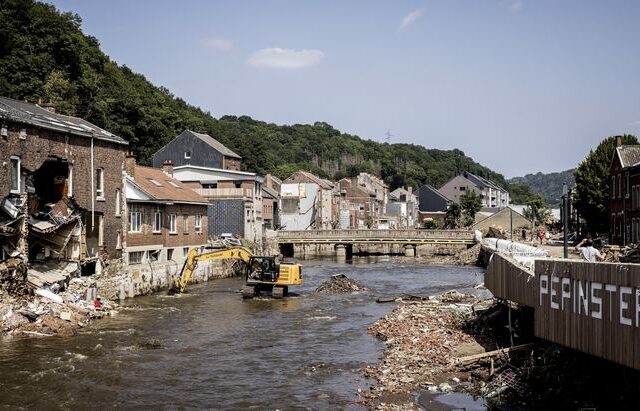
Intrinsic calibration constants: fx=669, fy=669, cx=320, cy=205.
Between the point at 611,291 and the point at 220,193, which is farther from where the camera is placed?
the point at 220,193

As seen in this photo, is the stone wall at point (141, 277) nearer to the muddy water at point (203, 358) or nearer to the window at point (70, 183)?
the muddy water at point (203, 358)

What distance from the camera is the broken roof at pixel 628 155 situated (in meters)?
55.4

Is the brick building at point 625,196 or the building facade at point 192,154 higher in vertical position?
the building facade at point 192,154

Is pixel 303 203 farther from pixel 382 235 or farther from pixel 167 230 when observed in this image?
pixel 167 230

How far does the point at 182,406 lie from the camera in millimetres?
19234

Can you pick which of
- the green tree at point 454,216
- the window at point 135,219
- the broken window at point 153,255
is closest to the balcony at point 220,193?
the broken window at point 153,255

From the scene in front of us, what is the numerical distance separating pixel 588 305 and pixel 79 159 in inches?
1174

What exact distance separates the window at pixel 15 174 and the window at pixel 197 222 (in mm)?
20241

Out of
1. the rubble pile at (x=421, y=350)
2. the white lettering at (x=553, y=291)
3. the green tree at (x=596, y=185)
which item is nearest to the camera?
the white lettering at (x=553, y=291)

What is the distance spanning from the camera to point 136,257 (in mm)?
43781

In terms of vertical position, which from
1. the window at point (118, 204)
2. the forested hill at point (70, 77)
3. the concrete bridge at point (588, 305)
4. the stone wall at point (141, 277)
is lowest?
the stone wall at point (141, 277)

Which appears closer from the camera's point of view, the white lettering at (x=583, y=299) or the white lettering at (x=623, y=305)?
the white lettering at (x=623, y=305)

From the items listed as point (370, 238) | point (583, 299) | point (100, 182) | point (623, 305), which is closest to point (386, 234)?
point (370, 238)

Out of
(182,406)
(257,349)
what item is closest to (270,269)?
(257,349)
